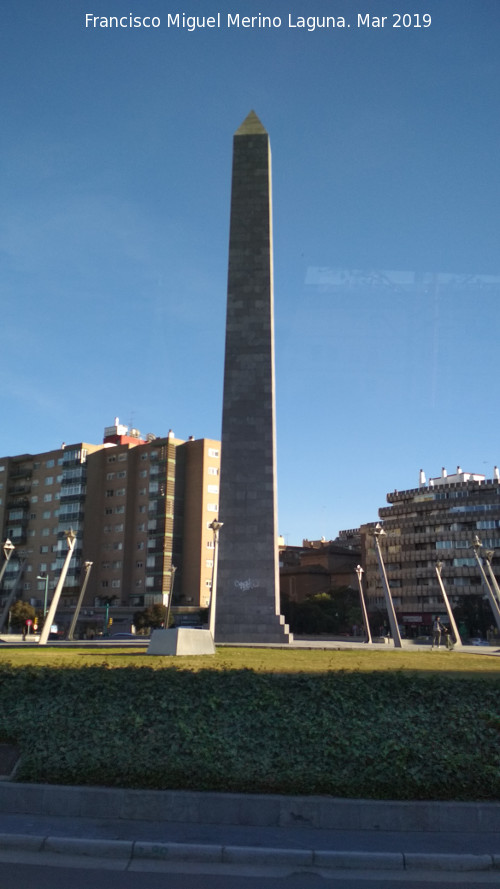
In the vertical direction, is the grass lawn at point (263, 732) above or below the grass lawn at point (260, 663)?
below

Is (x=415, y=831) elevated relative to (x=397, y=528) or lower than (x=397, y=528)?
lower

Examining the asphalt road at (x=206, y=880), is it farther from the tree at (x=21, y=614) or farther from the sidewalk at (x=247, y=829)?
the tree at (x=21, y=614)

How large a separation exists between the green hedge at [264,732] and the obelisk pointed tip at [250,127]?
30.8 metres

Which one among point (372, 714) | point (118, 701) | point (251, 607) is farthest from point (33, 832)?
point (251, 607)

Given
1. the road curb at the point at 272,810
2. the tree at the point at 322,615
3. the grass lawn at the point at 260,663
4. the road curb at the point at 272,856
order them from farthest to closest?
the tree at the point at 322,615
the grass lawn at the point at 260,663
the road curb at the point at 272,810
the road curb at the point at 272,856

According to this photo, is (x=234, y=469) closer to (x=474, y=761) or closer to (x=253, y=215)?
(x=253, y=215)

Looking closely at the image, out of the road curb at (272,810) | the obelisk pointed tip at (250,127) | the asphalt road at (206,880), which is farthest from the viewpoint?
the obelisk pointed tip at (250,127)

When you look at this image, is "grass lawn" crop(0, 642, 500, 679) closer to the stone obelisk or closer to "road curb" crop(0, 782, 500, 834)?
"road curb" crop(0, 782, 500, 834)

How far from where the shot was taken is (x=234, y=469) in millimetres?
31609

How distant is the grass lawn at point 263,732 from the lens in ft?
28.3

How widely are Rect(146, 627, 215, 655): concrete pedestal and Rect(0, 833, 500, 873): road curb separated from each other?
13.1m

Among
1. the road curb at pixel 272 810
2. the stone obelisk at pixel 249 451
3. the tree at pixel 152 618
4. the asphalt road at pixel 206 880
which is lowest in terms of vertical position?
the asphalt road at pixel 206 880

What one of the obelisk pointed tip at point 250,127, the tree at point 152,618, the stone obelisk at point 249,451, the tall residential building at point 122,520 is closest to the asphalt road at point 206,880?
the stone obelisk at point 249,451

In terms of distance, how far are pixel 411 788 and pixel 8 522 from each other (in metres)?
100.0
